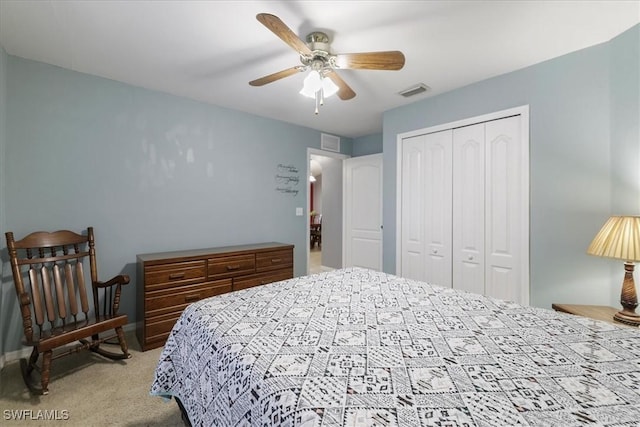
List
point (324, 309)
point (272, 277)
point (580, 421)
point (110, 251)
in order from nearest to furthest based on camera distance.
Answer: point (580, 421) → point (324, 309) → point (110, 251) → point (272, 277)

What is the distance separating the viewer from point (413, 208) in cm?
325

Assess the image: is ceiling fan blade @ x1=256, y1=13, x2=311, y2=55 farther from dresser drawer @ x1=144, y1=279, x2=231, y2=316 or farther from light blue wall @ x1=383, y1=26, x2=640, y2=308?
dresser drawer @ x1=144, y1=279, x2=231, y2=316

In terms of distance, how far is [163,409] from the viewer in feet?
5.62

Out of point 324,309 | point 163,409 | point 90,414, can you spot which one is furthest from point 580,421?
point 90,414

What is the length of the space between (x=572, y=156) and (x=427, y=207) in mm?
1289

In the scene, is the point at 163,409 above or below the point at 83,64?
below

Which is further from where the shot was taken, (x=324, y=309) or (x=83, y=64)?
(x=83, y=64)

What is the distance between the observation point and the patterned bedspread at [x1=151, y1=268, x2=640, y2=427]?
2.31 feet

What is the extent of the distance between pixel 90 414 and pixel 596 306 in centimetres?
346

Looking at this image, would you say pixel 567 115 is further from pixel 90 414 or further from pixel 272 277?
pixel 90 414

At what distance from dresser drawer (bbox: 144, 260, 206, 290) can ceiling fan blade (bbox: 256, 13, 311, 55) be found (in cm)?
212

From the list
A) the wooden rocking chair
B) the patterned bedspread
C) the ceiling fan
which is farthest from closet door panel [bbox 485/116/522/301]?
the wooden rocking chair

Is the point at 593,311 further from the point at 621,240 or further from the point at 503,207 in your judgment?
the point at 503,207

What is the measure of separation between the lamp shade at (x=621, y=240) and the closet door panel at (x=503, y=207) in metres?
0.75
